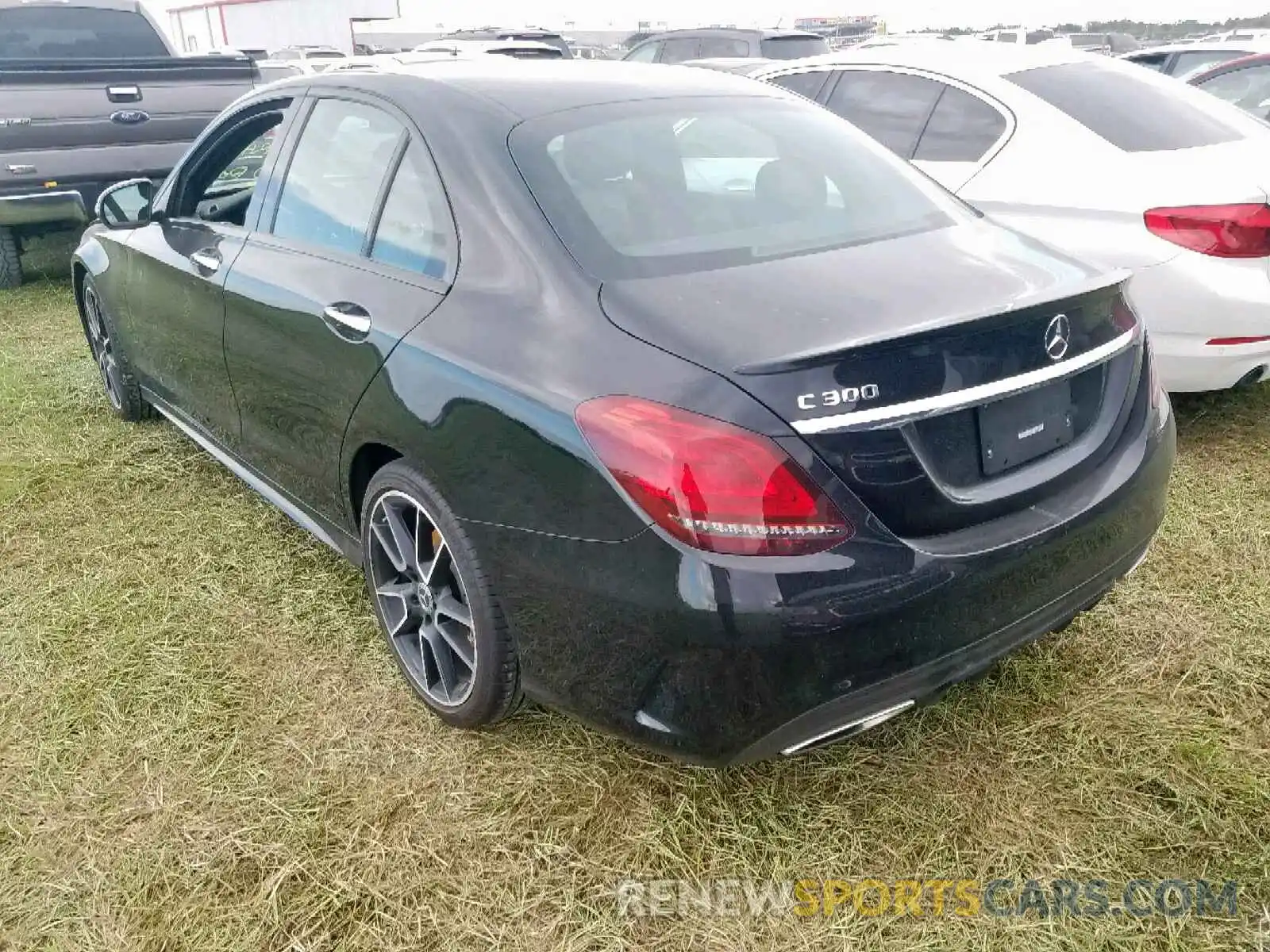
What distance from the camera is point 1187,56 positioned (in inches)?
398

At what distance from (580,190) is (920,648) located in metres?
1.27

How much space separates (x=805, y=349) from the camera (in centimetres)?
182

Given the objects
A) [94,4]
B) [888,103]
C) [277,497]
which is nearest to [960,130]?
[888,103]

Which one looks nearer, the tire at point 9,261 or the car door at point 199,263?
the car door at point 199,263

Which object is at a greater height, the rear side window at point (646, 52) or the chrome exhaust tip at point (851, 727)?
the rear side window at point (646, 52)

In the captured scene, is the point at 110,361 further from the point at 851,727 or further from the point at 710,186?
the point at 851,727

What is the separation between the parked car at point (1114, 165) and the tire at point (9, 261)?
5828 millimetres

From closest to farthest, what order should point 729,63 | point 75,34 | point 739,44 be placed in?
point 75,34 < point 729,63 < point 739,44

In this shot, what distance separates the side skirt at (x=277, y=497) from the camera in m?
2.91

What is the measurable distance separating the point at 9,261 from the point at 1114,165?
7196 mm

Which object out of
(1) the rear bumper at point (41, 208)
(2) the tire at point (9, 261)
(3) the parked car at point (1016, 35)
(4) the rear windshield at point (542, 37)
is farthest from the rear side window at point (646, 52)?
(1) the rear bumper at point (41, 208)

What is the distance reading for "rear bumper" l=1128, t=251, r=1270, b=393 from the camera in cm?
367

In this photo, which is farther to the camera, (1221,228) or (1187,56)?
(1187,56)

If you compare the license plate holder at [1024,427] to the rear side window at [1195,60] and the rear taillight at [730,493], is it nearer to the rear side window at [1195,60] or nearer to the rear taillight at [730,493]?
the rear taillight at [730,493]
